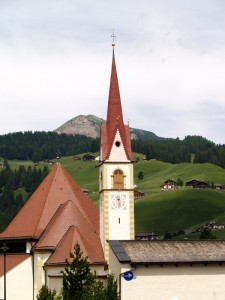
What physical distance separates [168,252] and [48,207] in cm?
1802

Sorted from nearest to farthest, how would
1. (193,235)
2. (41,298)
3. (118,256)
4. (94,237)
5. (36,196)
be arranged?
1. (41,298)
2. (118,256)
3. (94,237)
4. (36,196)
5. (193,235)

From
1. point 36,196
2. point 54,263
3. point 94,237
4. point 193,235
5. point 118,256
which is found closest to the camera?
point 118,256

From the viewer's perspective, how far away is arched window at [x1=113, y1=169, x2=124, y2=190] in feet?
252

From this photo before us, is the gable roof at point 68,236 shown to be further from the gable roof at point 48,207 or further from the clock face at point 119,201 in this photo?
the clock face at point 119,201

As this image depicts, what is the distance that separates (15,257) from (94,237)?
8589 mm

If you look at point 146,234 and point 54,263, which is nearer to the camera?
point 54,263

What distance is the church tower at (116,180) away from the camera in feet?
249

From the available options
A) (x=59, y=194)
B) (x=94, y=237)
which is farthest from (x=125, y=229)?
(x=59, y=194)

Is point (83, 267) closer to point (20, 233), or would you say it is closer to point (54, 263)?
point (54, 263)

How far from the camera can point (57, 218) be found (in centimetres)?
7500

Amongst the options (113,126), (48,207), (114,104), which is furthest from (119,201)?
(114,104)

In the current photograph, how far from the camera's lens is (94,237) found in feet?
248

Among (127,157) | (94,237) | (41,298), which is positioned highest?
(127,157)

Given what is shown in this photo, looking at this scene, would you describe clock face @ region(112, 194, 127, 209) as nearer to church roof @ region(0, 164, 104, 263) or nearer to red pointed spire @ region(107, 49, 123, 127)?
church roof @ region(0, 164, 104, 263)
